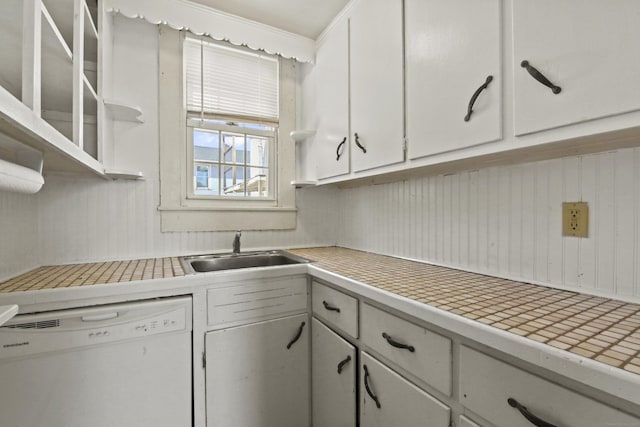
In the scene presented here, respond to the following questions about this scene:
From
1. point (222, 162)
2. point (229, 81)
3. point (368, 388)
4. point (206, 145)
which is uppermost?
point (229, 81)

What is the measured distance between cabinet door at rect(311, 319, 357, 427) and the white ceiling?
1812mm

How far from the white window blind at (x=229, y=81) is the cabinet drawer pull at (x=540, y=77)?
5.36 feet

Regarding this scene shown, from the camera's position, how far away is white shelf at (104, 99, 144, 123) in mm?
1495

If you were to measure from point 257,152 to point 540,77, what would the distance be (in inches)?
68.4

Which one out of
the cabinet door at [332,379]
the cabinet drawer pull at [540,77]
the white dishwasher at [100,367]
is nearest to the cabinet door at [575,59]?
the cabinet drawer pull at [540,77]

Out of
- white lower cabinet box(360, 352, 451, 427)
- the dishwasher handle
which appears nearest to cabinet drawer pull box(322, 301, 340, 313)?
white lower cabinet box(360, 352, 451, 427)

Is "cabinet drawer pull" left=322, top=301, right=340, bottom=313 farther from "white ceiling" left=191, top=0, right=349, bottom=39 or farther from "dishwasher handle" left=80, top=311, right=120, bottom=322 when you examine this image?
"white ceiling" left=191, top=0, right=349, bottom=39

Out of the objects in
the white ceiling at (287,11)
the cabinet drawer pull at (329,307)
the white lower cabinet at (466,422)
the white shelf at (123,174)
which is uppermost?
the white ceiling at (287,11)

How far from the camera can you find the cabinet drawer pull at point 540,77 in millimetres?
775

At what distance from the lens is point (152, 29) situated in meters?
1.78

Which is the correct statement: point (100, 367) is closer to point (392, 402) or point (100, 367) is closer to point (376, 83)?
point (392, 402)

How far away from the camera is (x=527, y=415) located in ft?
1.98

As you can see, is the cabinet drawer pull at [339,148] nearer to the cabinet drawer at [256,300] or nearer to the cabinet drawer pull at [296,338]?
the cabinet drawer at [256,300]

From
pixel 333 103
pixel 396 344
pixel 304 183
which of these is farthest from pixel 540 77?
pixel 304 183
